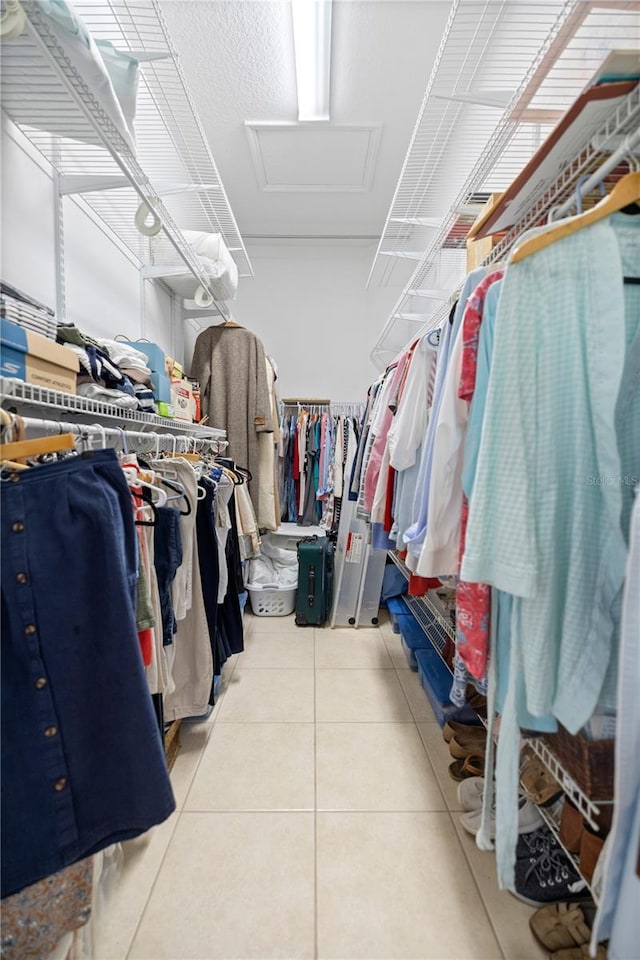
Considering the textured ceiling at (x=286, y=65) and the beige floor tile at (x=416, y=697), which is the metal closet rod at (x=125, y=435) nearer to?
the beige floor tile at (x=416, y=697)

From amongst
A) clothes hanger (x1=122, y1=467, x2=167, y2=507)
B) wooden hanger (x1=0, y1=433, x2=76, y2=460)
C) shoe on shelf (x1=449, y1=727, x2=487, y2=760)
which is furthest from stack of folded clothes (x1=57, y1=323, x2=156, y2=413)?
shoe on shelf (x1=449, y1=727, x2=487, y2=760)

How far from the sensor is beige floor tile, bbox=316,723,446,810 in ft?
4.47

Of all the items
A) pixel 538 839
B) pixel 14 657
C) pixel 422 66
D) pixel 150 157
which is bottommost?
pixel 538 839

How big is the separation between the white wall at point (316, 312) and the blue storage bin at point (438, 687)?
2378mm

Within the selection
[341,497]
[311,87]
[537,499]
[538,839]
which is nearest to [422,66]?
[311,87]

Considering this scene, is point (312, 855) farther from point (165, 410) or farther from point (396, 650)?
point (165, 410)

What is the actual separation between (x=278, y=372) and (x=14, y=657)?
10.4ft

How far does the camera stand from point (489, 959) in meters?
0.95

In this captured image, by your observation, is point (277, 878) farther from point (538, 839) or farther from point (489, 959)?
point (538, 839)

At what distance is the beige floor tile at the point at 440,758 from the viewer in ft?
4.56

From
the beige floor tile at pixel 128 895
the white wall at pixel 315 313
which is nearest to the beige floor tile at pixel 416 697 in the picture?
the beige floor tile at pixel 128 895

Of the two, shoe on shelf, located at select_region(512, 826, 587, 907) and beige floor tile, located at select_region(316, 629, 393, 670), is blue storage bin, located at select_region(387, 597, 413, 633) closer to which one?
beige floor tile, located at select_region(316, 629, 393, 670)

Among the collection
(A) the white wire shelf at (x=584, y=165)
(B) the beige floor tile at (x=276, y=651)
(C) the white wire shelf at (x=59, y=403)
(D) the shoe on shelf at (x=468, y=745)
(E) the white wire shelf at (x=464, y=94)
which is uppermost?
(E) the white wire shelf at (x=464, y=94)

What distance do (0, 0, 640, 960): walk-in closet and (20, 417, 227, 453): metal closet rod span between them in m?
0.02
